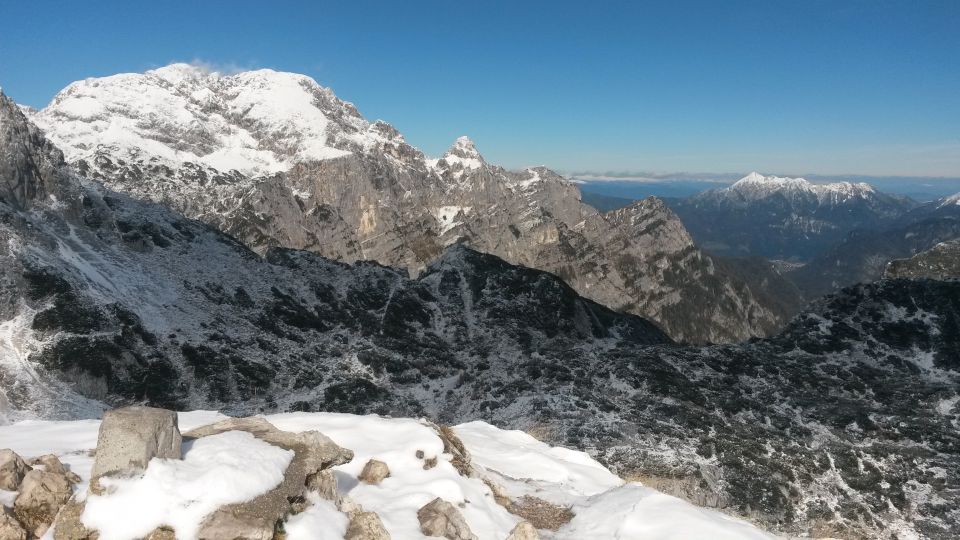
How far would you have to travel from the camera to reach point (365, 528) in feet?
52.2

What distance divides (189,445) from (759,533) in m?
19.2

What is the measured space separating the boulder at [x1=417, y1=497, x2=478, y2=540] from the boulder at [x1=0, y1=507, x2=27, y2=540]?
34.3 ft

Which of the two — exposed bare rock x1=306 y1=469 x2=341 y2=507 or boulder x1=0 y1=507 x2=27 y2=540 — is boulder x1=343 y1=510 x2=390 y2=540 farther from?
boulder x1=0 y1=507 x2=27 y2=540

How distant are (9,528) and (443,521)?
11.3m

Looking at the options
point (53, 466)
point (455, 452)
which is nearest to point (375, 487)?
point (455, 452)

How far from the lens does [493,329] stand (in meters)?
134

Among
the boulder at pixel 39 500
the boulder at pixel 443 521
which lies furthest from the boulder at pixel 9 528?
the boulder at pixel 443 521

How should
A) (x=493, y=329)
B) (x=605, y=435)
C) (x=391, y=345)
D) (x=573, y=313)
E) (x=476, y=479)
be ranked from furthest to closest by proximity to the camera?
1. (x=573, y=313)
2. (x=493, y=329)
3. (x=391, y=345)
4. (x=605, y=435)
5. (x=476, y=479)

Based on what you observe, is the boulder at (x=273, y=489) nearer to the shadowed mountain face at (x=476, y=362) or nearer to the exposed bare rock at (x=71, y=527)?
the exposed bare rock at (x=71, y=527)

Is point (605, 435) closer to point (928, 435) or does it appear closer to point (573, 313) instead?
point (928, 435)

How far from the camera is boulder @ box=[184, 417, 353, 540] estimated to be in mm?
13211

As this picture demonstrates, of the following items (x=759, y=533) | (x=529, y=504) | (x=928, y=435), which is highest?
(x=759, y=533)

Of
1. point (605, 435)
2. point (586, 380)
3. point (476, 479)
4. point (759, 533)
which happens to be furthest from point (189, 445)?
point (586, 380)

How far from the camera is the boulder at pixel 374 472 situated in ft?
67.3
